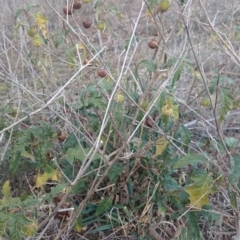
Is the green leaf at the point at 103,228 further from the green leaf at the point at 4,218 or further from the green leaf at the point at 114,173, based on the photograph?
the green leaf at the point at 4,218

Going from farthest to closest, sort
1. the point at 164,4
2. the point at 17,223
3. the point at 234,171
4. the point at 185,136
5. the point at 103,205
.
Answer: the point at 103,205 → the point at 185,136 → the point at 164,4 → the point at 234,171 → the point at 17,223

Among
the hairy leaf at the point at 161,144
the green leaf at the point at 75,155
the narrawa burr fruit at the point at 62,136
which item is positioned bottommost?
the hairy leaf at the point at 161,144

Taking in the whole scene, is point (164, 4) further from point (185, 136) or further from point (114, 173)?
point (114, 173)

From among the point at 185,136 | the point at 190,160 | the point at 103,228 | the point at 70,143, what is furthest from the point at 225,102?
the point at 103,228

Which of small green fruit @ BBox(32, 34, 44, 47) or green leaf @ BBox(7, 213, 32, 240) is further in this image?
small green fruit @ BBox(32, 34, 44, 47)

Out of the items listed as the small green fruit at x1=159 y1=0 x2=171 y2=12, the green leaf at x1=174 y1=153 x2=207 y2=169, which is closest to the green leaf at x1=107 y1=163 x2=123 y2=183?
the green leaf at x1=174 y1=153 x2=207 y2=169

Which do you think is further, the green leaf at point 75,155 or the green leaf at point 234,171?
the green leaf at point 75,155

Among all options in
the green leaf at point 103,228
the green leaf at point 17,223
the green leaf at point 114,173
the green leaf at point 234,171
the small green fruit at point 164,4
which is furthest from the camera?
the green leaf at point 103,228

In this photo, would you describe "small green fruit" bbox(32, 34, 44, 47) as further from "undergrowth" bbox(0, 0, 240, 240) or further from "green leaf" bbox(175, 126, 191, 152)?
"green leaf" bbox(175, 126, 191, 152)

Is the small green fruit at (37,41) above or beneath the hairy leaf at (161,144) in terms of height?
above

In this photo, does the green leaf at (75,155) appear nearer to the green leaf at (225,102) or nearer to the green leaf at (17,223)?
the green leaf at (17,223)

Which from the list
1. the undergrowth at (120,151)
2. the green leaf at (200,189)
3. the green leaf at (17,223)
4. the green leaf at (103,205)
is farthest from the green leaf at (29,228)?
the green leaf at (103,205)

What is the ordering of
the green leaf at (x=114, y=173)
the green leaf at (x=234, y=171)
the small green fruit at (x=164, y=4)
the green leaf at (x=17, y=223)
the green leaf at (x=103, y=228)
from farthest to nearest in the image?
the green leaf at (x=103, y=228) < the green leaf at (x=114, y=173) < the small green fruit at (x=164, y=4) < the green leaf at (x=234, y=171) < the green leaf at (x=17, y=223)

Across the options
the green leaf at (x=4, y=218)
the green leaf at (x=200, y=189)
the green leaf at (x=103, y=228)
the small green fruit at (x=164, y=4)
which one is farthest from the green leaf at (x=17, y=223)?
the small green fruit at (x=164, y=4)
